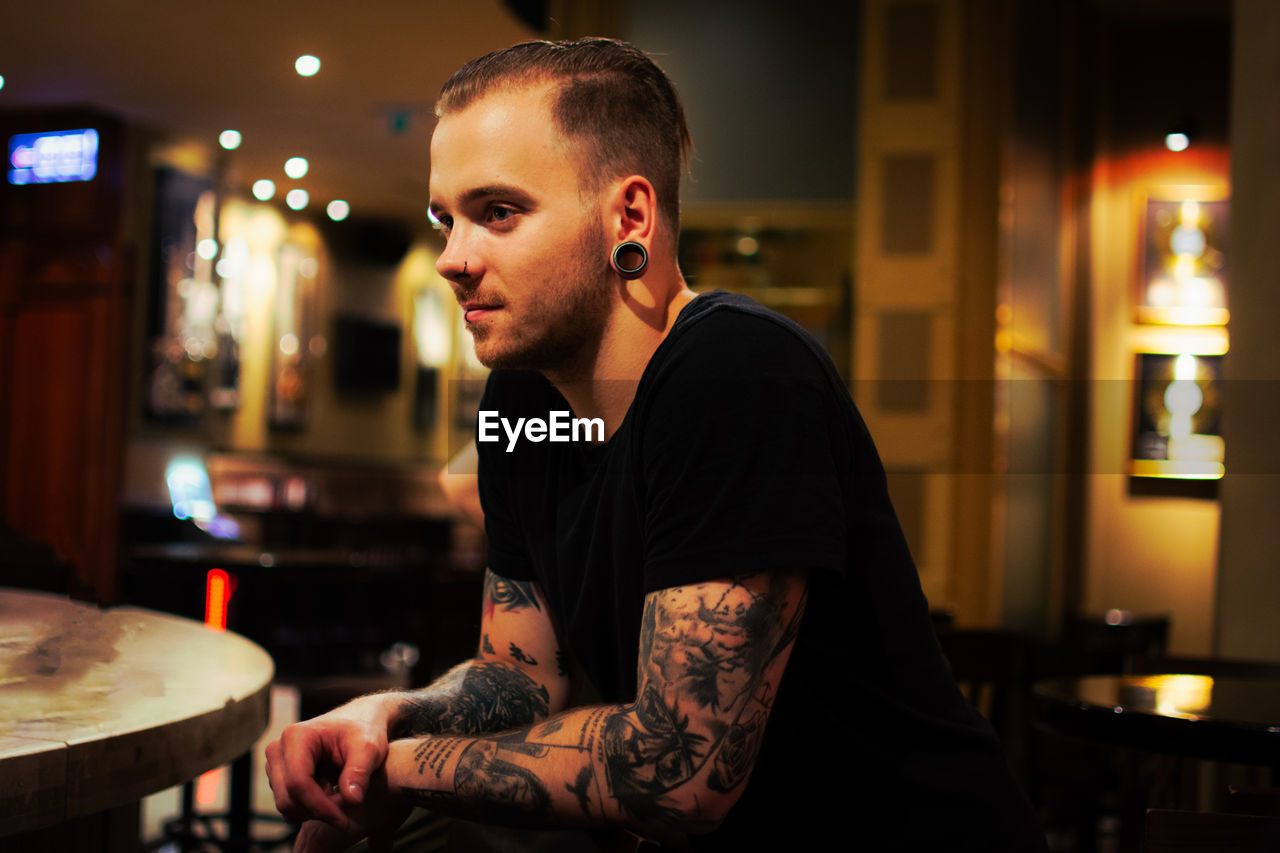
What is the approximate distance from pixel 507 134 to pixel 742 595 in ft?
1.51

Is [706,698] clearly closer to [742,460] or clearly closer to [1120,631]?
[742,460]

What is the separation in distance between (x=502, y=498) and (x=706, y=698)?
0.43 meters

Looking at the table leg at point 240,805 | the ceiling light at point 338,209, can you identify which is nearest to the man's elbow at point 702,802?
the table leg at point 240,805

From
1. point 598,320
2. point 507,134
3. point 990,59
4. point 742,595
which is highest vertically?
point 990,59

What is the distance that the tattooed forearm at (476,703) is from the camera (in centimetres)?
105

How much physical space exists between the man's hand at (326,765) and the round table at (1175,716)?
1127 mm

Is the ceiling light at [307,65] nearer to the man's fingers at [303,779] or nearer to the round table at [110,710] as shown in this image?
the round table at [110,710]

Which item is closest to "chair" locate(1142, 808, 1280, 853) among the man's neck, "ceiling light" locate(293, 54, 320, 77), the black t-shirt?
the black t-shirt

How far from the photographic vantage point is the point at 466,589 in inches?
100

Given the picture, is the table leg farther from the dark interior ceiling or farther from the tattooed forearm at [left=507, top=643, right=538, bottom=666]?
the dark interior ceiling

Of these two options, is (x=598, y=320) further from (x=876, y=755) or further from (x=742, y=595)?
(x=876, y=755)

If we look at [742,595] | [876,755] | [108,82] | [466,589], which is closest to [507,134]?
[742,595]

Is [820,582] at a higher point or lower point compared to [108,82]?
lower

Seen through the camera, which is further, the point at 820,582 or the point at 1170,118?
the point at 1170,118
